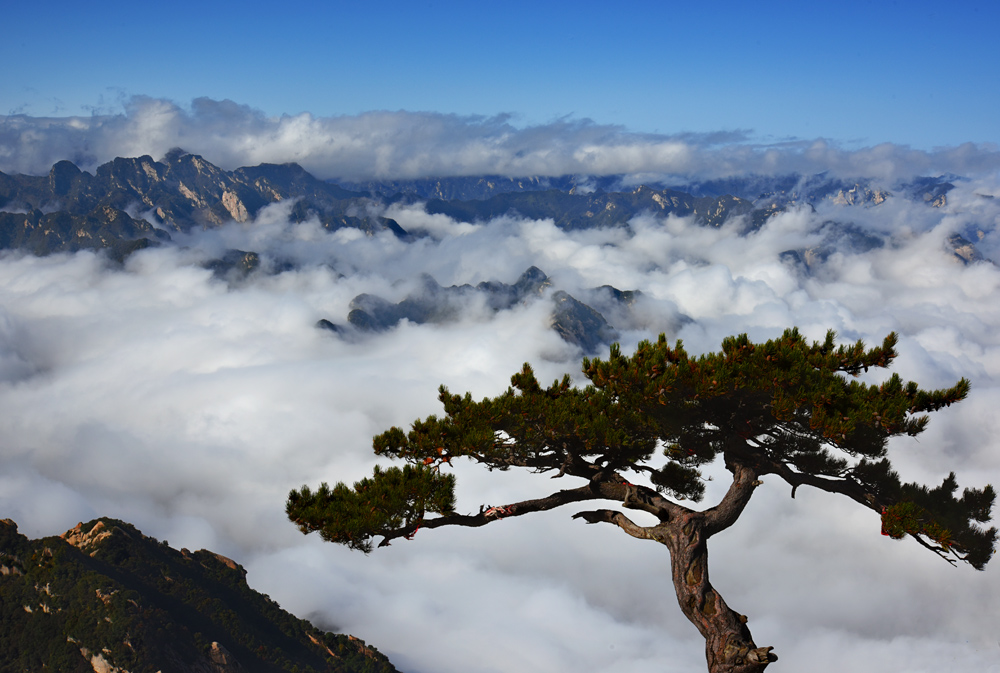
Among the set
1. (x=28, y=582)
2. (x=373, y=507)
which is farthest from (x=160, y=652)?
(x=373, y=507)

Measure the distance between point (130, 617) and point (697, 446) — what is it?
6470 inches

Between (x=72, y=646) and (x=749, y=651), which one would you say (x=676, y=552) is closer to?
(x=749, y=651)

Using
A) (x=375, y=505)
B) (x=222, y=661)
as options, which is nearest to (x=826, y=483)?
(x=375, y=505)

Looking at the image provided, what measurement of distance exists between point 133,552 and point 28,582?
24.3 metres

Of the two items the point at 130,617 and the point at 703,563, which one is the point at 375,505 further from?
the point at 130,617

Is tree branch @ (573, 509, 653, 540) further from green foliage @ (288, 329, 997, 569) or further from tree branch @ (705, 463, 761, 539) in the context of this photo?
tree branch @ (705, 463, 761, 539)

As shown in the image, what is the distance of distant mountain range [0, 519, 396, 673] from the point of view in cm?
13962

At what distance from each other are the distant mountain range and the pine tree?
512 feet

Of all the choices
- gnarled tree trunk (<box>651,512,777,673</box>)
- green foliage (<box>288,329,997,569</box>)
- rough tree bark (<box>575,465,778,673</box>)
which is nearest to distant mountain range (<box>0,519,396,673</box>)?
green foliage (<box>288,329,997,569</box>)

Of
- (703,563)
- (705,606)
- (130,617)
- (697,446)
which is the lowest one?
(130,617)

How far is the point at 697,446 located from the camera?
49.2ft

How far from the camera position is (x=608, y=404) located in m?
14.1

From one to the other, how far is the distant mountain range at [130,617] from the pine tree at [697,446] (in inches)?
6147

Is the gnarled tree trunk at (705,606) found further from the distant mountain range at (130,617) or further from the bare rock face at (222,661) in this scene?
the bare rock face at (222,661)
